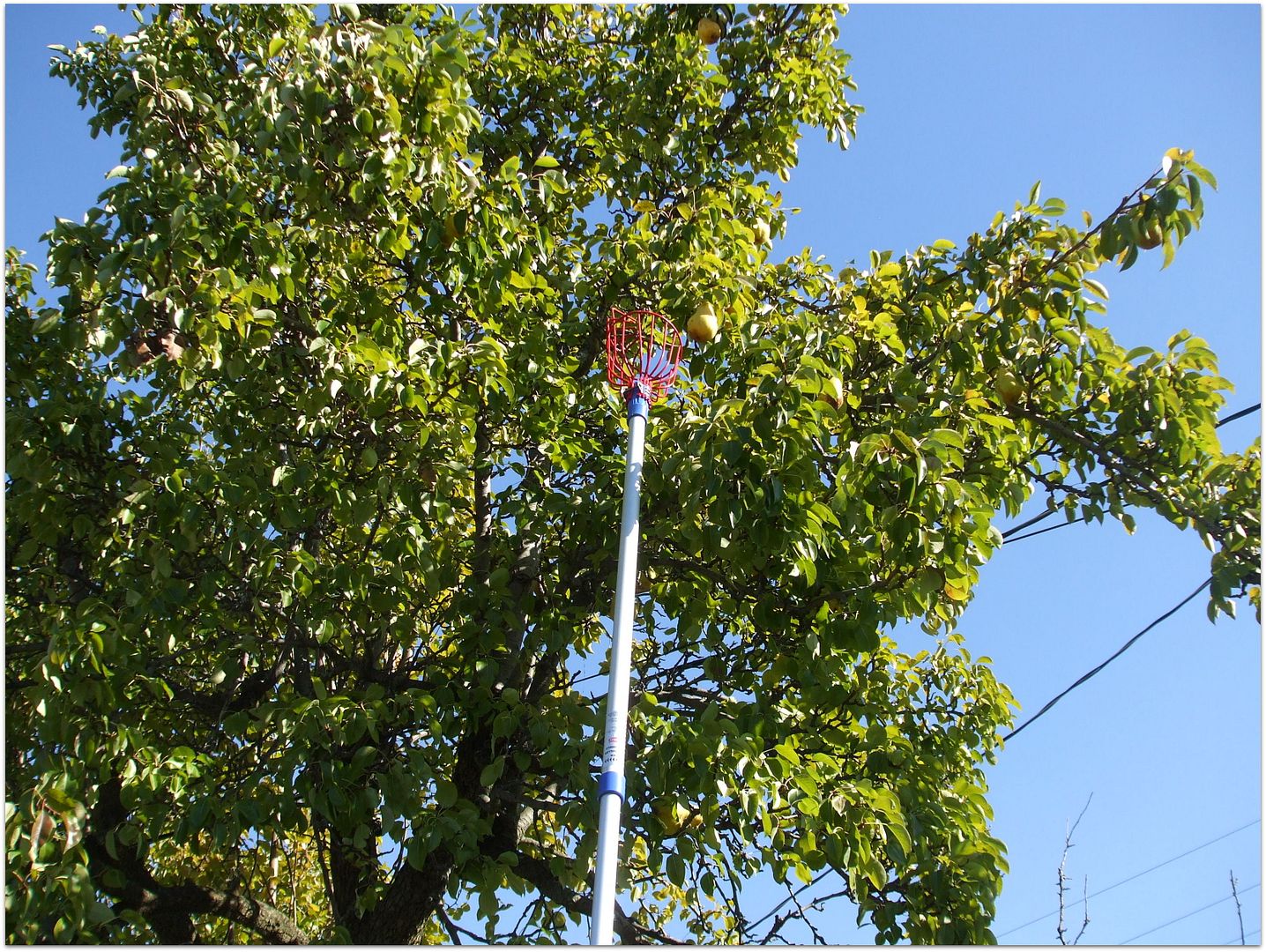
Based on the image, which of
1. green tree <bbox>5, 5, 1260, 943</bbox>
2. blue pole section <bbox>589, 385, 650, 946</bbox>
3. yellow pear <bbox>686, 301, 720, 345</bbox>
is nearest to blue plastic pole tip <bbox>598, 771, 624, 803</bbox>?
blue pole section <bbox>589, 385, 650, 946</bbox>

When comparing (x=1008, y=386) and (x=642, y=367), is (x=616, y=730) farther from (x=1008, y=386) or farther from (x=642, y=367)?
(x=1008, y=386)

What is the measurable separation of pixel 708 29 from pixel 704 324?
255cm

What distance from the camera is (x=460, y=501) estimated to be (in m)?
5.18

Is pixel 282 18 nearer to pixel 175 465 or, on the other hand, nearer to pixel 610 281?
pixel 610 281

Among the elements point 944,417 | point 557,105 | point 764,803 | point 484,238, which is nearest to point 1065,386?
point 944,417

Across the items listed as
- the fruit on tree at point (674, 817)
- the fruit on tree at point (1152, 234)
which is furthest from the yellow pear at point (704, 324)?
the fruit on tree at point (674, 817)

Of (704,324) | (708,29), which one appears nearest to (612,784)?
(704,324)

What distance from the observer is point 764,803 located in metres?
3.66

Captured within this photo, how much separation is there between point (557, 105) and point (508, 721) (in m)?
3.74

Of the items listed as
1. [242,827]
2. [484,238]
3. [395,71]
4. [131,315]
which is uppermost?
[395,71]

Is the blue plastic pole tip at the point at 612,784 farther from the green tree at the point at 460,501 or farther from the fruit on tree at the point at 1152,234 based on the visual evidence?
the fruit on tree at the point at 1152,234

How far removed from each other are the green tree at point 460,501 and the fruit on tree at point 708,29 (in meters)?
1.30

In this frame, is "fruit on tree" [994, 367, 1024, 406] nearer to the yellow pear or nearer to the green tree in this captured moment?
the green tree

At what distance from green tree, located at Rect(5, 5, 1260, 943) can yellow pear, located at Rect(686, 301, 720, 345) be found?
3.3 inches
